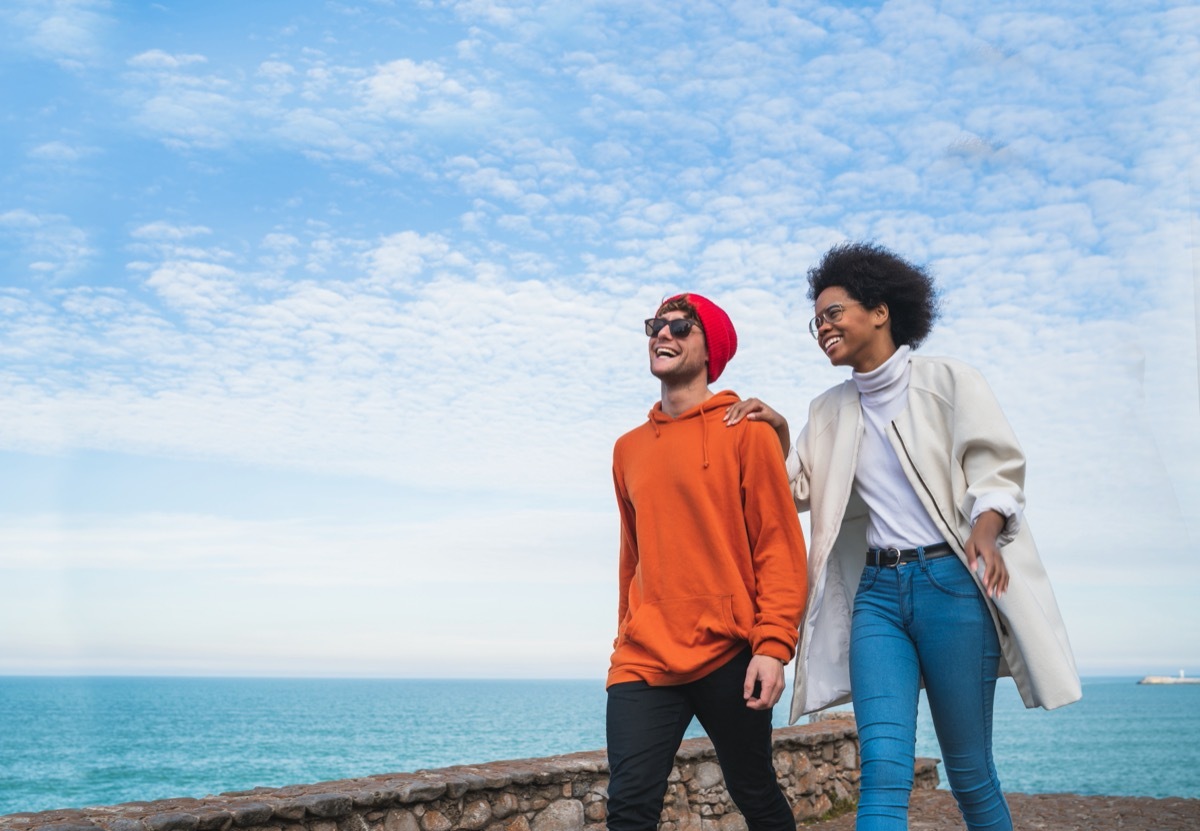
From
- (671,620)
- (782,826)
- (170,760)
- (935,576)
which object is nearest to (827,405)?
(935,576)

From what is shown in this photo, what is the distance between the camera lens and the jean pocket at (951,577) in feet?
8.80

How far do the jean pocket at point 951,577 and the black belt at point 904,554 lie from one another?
21mm

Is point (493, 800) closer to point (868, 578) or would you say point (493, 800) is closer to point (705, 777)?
point (705, 777)

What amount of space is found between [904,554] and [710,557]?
19.8 inches

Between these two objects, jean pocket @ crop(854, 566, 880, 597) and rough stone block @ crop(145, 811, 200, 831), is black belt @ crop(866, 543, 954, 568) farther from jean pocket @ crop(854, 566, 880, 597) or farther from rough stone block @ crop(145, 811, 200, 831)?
rough stone block @ crop(145, 811, 200, 831)

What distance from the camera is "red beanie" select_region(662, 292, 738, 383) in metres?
3.03

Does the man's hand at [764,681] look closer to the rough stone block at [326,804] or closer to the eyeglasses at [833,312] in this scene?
the eyeglasses at [833,312]

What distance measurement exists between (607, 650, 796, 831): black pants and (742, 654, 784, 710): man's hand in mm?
92

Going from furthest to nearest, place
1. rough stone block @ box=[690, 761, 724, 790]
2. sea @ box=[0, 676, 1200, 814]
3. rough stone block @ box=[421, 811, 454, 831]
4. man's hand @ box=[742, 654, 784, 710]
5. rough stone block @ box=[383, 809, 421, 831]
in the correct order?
sea @ box=[0, 676, 1200, 814]
rough stone block @ box=[690, 761, 724, 790]
rough stone block @ box=[421, 811, 454, 831]
rough stone block @ box=[383, 809, 421, 831]
man's hand @ box=[742, 654, 784, 710]

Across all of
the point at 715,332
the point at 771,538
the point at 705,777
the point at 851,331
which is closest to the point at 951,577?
the point at 771,538

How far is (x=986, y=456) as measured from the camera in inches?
108

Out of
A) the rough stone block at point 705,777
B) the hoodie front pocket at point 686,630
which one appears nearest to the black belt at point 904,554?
the hoodie front pocket at point 686,630

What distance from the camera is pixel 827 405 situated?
10.2 ft

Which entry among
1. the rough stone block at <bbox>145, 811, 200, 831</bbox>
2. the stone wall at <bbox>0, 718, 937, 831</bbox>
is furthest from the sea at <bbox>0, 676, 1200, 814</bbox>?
the rough stone block at <bbox>145, 811, 200, 831</bbox>
